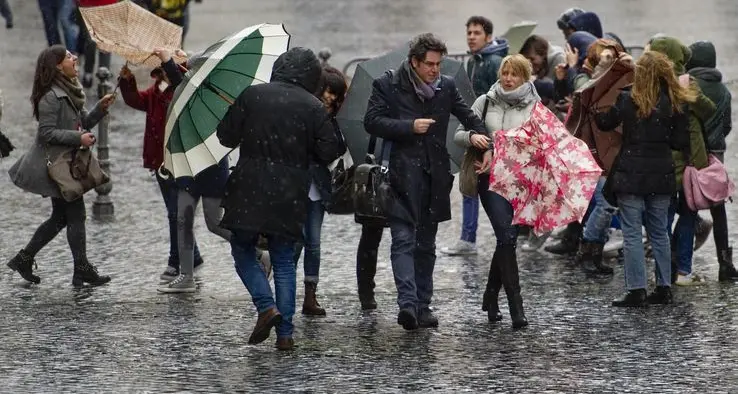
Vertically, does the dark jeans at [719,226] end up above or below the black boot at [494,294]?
above

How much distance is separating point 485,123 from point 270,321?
198 cm

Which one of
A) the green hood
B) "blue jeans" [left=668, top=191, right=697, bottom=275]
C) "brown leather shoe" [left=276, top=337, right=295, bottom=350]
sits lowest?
"brown leather shoe" [left=276, top=337, right=295, bottom=350]

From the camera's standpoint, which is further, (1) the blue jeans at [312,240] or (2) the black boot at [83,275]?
(2) the black boot at [83,275]

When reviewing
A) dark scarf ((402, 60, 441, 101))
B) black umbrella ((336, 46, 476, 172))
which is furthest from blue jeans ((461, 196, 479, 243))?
dark scarf ((402, 60, 441, 101))

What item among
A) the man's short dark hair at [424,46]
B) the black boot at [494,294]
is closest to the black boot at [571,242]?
the black boot at [494,294]

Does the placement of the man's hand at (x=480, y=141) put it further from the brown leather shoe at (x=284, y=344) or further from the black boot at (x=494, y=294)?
the brown leather shoe at (x=284, y=344)

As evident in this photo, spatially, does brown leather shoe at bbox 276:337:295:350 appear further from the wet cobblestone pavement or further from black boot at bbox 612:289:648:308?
black boot at bbox 612:289:648:308

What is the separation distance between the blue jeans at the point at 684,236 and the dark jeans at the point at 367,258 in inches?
87.1

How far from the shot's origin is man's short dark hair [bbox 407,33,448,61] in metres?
10.6

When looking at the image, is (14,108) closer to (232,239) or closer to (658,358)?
(232,239)

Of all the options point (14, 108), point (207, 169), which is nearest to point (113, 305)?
point (207, 169)

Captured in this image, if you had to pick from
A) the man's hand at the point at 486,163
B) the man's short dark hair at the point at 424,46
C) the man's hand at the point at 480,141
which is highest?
the man's short dark hair at the point at 424,46

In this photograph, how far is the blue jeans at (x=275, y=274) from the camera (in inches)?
408

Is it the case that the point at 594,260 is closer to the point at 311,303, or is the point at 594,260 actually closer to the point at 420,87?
the point at 311,303
